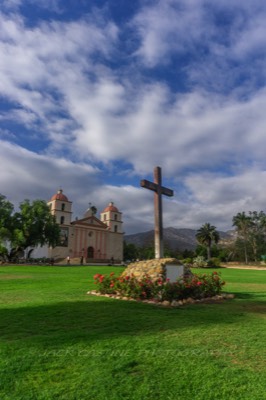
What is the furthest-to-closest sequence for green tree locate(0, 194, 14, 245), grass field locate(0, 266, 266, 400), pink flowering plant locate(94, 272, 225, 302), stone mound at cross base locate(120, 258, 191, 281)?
green tree locate(0, 194, 14, 245) < stone mound at cross base locate(120, 258, 191, 281) < pink flowering plant locate(94, 272, 225, 302) < grass field locate(0, 266, 266, 400)

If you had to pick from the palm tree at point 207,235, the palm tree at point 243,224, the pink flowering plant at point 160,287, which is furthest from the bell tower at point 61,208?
the pink flowering plant at point 160,287

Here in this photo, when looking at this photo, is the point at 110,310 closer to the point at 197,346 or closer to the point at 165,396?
the point at 197,346

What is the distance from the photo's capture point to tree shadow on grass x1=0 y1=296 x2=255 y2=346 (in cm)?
469

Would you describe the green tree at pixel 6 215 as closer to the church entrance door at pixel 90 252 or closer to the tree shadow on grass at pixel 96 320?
the church entrance door at pixel 90 252

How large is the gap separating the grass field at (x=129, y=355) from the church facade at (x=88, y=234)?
47270 millimetres

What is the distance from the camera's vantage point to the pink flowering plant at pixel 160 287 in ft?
25.9

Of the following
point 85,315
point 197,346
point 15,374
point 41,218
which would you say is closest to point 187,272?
point 85,315

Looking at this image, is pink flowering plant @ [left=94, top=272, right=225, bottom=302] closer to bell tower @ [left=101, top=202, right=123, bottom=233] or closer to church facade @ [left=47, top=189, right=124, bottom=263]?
church facade @ [left=47, top=189, right=124, bottom=263]

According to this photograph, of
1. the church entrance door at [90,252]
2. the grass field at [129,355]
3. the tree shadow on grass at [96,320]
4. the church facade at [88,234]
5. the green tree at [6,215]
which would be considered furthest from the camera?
the church entrance door at [90,252]

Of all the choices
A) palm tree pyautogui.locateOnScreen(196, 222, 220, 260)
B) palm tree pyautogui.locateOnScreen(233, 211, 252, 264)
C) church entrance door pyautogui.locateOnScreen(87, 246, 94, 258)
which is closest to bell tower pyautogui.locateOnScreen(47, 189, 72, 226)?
church entrance door pyautogui.locateOnScreen(87, 246, 94, 258)

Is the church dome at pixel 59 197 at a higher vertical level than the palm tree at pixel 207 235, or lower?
higher

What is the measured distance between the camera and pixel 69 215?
56.8 meters

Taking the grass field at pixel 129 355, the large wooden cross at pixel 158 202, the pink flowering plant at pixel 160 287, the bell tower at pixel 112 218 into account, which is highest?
the bell tower at pixel 112 218

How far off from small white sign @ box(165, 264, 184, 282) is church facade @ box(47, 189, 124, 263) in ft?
145
